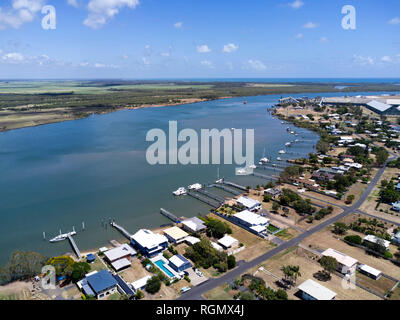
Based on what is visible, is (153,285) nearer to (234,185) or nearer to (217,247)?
(217,247)

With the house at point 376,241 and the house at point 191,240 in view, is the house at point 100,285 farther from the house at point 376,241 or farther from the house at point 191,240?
the house at point 376,241

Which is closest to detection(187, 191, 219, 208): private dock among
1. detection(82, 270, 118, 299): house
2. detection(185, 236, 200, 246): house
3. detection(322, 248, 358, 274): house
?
detection(185, 236, 200, 246): house

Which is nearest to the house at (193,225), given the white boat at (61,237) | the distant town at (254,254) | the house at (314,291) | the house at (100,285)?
the distant town at (254,254)

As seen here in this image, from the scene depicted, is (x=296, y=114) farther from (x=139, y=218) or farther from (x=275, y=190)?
(x=139, y=218)

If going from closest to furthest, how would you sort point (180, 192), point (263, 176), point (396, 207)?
point (396, 207) < point (180, 192) < point (263, 176)

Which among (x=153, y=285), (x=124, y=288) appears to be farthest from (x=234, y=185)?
(x=124, y=288)

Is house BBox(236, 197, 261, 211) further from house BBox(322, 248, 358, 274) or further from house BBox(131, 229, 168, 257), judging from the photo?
house BBox(131, 229, 168, 257)
